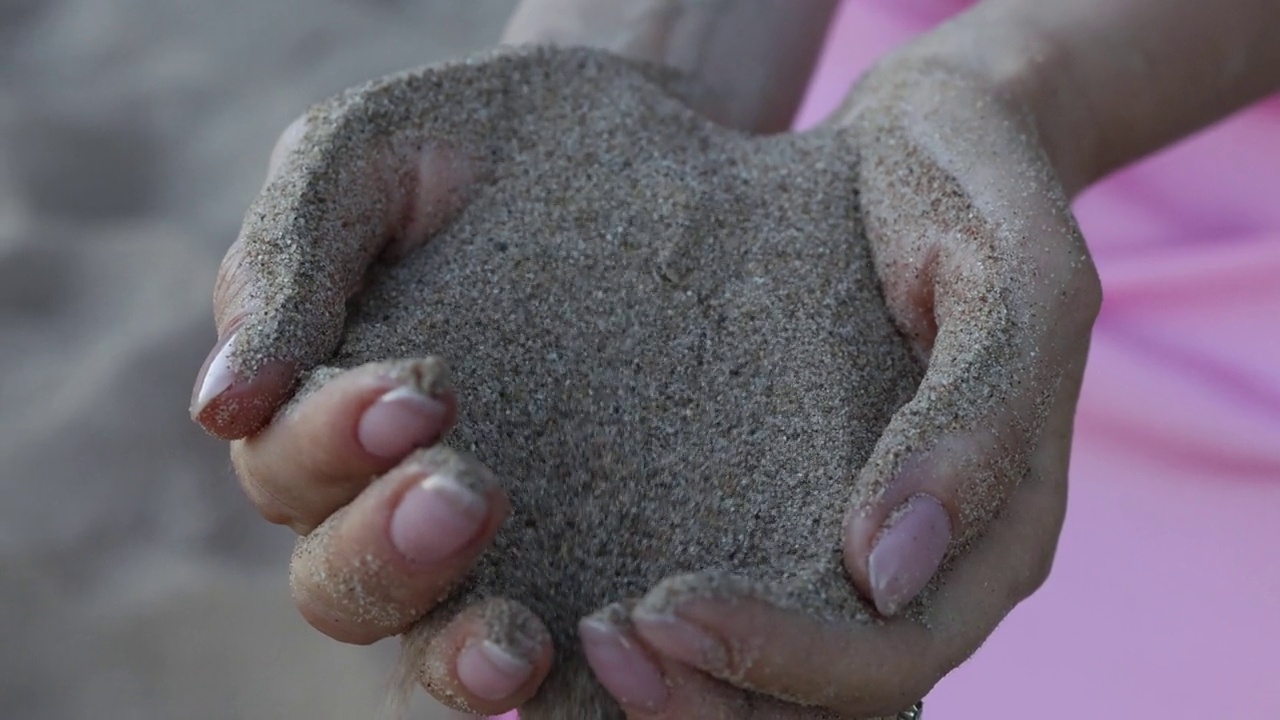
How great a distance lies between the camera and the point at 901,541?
1.87 ft

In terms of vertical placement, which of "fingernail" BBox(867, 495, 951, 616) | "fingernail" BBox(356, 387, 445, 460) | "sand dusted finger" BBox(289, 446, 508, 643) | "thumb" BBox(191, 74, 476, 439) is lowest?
"fingernail" BBox(867, 495, 951, 616)

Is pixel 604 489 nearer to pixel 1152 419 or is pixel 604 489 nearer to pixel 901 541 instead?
pixel 901 541

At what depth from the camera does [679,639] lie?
1.69 ft

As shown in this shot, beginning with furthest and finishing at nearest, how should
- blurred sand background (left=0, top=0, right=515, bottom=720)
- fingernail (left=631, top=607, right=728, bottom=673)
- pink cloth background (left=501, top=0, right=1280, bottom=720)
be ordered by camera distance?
blurred sand background (left=0, top=0, right=515, bottom=720) → pink cloth background (left=501, top=0, right=1280, bottom=720) → fingernail (left=631, top=607, right=728, bottom=673)

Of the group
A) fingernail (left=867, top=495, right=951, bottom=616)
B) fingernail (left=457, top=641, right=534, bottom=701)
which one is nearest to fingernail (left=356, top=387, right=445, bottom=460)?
fingernail (left=457, top=641, right=534, bottom=701)

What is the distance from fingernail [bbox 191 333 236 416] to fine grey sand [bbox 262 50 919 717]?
23 millimetres

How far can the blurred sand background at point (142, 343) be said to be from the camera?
1089mm

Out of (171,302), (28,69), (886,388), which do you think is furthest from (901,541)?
(28,69)

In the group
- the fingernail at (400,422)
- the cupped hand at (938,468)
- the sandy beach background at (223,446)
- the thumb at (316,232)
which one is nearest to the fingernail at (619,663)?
the cupped hand at (938,468)

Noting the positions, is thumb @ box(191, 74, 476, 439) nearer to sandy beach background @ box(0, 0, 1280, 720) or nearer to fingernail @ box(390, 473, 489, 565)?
fingernail @ box(390, 473, 489, 565)

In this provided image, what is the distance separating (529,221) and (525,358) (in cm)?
12

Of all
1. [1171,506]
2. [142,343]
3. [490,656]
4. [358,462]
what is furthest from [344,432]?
[142,343]

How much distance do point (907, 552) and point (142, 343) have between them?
1048mm

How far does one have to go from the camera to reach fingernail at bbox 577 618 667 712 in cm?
52
